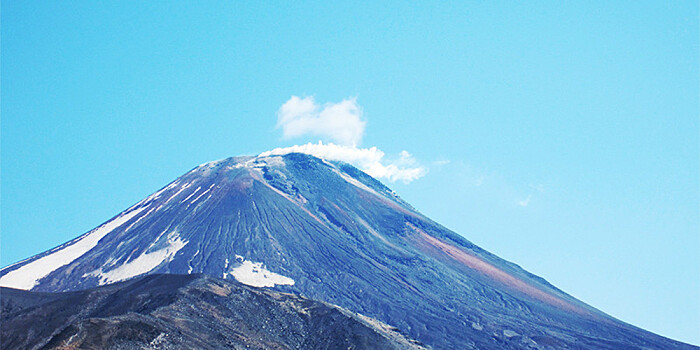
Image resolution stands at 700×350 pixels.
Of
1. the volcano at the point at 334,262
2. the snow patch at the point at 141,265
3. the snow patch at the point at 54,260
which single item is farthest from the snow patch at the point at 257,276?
the snow patch at the point at 54,260

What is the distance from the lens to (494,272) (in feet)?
346

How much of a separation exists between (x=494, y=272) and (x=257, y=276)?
44.0m

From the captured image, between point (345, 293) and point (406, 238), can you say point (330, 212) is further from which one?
point (345, 293)

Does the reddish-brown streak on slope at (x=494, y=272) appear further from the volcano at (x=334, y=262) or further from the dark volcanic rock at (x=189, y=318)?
the dark volcanic rock at (x=189, y=318)

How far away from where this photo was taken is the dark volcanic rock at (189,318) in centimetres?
4066

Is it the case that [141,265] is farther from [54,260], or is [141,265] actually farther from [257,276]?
[54,260]

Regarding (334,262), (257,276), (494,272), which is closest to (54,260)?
(257,276)

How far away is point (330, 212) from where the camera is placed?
373 feet

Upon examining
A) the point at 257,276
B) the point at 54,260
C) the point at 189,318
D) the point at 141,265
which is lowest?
the point at 54,260

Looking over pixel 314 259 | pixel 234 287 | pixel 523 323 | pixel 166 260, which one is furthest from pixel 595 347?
pixel 166 260

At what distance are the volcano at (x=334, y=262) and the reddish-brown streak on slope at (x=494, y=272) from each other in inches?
15.7

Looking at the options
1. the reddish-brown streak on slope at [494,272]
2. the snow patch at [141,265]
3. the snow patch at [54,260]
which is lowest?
the snow patch at [54,260]

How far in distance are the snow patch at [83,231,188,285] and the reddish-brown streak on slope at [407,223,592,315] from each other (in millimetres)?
45459

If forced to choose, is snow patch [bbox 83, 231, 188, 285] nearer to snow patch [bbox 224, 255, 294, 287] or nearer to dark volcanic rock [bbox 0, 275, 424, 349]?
Result: snow patch [bbox 224, 255, 294, 287]
